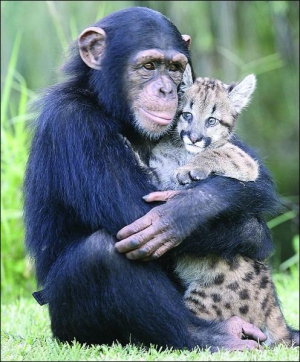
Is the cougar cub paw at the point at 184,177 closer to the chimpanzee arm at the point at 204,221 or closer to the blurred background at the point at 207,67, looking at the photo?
the chimpanzee arm at the point at 204,221

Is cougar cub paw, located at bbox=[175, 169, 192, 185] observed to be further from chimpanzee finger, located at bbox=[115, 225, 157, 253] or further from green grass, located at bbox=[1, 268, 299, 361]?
green grass, located at bbox=[1, 268, 299, 361]

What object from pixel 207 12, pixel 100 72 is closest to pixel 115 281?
pixel 100 72

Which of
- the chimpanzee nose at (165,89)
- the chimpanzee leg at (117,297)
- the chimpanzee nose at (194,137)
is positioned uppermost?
the chimpanzee nose at (165,89)

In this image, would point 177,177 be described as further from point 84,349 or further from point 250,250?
point 84,349

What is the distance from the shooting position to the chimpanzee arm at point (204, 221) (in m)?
5.34

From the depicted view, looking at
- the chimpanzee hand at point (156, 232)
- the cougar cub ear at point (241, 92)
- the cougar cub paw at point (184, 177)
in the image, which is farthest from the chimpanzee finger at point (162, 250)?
the cougar cub ear at point (241, 92)

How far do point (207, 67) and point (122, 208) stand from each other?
889 centimetres

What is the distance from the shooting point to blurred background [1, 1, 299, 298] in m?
10.1

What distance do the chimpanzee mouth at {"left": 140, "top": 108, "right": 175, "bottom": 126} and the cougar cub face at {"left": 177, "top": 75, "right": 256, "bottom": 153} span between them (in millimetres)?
210

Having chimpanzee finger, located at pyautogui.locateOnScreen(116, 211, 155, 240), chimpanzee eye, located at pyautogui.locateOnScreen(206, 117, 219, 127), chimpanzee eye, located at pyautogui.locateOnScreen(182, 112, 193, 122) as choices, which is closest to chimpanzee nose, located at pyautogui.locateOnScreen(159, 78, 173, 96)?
chimpanzee eye, located at pyautogui.locateOnScreen(182, 112, 193, 122)

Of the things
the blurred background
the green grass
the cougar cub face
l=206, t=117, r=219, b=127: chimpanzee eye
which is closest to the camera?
the green grass

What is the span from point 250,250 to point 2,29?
7.70 m

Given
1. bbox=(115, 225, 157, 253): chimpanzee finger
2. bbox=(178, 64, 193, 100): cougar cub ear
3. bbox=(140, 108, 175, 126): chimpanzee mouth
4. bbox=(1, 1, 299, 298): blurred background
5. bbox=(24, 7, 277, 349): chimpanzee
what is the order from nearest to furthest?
bbox=(115, 225, 157, 253): chimpanzee finger
bbox=(24, 7, 277, 349): chimpanzee
bbox=(140, 108, 175, 126): chimpanzee mouth
bbox=(178, 64, 193, 100): cougar cub ear
bbox=(1, 1, 299, 298): blurred background

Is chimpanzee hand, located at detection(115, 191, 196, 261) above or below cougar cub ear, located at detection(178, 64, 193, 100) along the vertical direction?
below
